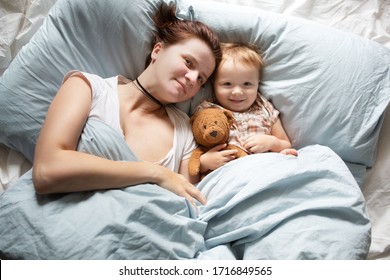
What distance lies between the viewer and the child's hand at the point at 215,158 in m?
1.04

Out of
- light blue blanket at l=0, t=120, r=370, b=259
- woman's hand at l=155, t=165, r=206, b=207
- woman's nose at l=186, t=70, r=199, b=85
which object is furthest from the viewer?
woman's nose at l=186, t=70, r=199, b=85

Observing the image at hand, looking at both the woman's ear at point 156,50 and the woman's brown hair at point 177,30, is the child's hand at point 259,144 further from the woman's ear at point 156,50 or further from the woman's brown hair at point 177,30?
the woman's ear at point 156,50

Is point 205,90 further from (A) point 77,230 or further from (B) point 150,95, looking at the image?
(A) point 77,230

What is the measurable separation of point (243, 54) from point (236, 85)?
95 millimetres

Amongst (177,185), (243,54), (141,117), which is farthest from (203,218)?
(243,54)

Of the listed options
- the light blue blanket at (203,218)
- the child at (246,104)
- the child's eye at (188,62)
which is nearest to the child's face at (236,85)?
the child at (246,104)

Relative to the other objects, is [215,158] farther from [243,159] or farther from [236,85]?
[236,85]

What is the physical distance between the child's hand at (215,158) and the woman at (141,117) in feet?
0.18

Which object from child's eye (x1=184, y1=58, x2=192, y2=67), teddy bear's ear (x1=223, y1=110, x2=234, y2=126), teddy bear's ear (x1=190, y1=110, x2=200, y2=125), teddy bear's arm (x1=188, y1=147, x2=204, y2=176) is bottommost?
teddy bear's arm (x1=188, y1=147, x2=204, y2=176)

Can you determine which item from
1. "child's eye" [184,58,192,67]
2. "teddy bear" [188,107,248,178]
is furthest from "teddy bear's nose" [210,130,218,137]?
"child's eye" [184,58,192,67]

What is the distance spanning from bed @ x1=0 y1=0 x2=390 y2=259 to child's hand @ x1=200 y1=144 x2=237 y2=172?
0.05 meters

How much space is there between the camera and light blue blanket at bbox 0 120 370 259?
0.80 meters

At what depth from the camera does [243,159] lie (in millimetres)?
997

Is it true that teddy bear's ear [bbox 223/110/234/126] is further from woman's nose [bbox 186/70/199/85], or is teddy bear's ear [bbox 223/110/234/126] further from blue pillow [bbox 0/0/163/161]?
blue pillow [bbox 0/0/163/161]
